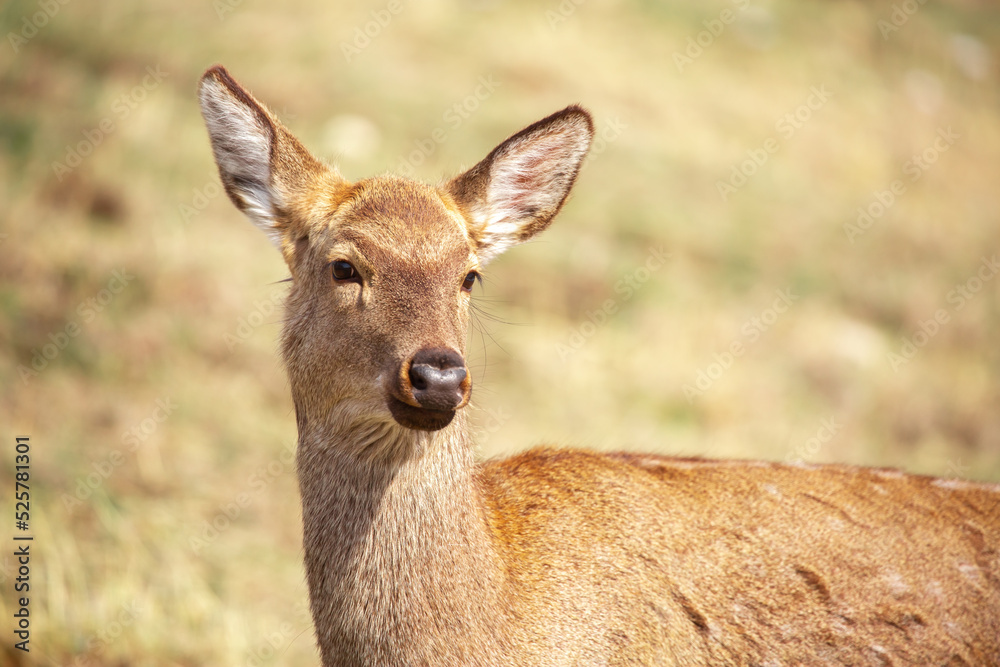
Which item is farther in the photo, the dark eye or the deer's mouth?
the dark eye

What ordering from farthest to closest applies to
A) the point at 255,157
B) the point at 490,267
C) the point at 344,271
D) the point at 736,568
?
the point at 490,267, the point at 255,157, the point at 736,568, the point at 344,271

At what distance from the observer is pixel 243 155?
Result: 441 cm

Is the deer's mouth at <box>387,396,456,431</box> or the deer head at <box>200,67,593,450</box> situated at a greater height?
the deer head at <box>200,67,593,450</box>

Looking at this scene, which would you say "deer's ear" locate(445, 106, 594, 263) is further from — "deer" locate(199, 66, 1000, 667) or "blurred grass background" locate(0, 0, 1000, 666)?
"blurred grass background" locate(0, 0, 1000, 666)

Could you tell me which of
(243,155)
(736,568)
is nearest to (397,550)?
(736,568)

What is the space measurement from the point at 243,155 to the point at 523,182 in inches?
51.0

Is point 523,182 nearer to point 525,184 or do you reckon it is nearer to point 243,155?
point 525,184

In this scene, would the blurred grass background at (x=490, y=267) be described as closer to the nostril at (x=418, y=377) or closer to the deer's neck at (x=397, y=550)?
the deer's neck at (x=397, y=550)

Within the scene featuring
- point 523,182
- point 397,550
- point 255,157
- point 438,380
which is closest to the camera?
point 438,380

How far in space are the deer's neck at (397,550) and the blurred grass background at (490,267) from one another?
5.01 ft

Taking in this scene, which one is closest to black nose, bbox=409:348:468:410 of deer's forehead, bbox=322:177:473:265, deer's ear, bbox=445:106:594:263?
deer's forehead, bbox=322:177:473:265

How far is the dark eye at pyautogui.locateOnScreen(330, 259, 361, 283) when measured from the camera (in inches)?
151

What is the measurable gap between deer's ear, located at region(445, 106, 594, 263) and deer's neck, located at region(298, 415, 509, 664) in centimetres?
103

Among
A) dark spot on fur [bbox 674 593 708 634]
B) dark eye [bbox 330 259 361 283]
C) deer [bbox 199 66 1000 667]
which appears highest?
dark eye [bbox 330 259 361 283]
